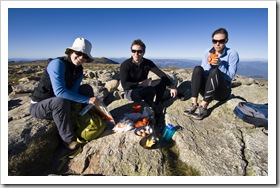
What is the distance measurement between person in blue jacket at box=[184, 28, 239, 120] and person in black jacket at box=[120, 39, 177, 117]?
3.13ft

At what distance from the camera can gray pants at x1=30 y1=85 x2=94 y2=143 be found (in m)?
4.72

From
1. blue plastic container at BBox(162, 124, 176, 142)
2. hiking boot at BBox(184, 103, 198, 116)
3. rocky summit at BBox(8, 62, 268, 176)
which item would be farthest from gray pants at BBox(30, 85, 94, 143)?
hiking boot at BBox(184, 103, 198, 116)

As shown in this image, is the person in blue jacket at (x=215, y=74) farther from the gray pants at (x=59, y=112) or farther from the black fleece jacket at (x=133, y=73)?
the gray pants at (x=59, y=112)

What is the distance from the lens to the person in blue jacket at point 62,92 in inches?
183

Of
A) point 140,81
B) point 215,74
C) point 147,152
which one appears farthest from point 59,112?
point 215,74

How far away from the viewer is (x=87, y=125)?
531 centimetres

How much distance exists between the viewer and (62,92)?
4707 millimetres

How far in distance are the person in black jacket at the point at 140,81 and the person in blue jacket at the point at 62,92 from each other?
2.10 metres

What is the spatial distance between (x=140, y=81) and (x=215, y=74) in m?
2.90

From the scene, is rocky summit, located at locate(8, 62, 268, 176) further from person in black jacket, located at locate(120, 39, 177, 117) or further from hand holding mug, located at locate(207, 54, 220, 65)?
hand holding mug, located at locate(207, 54, 220, 65)

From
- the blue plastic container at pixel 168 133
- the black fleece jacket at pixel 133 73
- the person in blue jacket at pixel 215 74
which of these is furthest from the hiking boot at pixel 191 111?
the black fleece jacket at pixel 133 73

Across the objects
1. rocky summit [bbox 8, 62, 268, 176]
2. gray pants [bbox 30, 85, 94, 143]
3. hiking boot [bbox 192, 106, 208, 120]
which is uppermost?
gray pants [bbox 30, 85, 94, 143]
